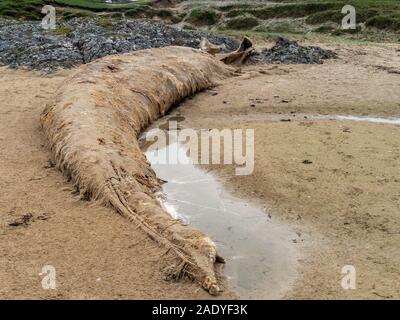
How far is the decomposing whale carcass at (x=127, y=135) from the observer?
5.12m

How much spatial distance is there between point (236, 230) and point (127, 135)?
114 inches

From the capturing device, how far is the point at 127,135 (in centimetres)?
824

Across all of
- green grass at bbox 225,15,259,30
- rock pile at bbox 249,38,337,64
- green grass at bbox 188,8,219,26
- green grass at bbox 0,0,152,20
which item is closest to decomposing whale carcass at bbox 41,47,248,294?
rock pile at bbox 249,38,337,64

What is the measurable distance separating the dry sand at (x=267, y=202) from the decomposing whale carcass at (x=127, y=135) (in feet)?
0.62

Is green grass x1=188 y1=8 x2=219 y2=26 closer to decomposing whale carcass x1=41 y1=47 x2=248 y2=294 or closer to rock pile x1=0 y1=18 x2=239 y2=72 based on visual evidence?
rock pile x1=0 y1=18 x2=239 y2=72

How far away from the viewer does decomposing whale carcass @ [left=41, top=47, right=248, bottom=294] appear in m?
5.12

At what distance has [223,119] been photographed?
10773 mm

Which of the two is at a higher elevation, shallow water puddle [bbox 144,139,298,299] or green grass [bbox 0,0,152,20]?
green grass [bbox 0,0,152,20]

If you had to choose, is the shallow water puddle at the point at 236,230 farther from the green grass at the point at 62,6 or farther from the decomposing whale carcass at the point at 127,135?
the green grass at the point at 62,6

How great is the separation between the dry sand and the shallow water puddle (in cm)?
18

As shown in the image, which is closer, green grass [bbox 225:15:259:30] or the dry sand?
the dry sand

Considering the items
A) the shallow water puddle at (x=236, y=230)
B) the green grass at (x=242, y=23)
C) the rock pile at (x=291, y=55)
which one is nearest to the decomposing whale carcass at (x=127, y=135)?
the shallow water puddle at (x=236, y=230)

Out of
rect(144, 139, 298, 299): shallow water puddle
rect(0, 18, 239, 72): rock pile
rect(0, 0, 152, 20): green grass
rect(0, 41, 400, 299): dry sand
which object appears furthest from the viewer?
rect(0, 0, 152, 20): green grass

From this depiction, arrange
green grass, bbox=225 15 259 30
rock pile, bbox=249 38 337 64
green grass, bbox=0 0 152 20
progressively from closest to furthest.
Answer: rock pile, bbox=249 38 337 64 < green grass, bbox=225 15 259 30 < green grass, bbox=0 0 152 20
